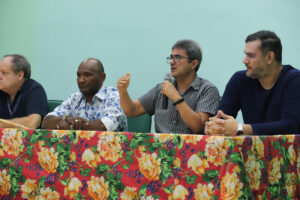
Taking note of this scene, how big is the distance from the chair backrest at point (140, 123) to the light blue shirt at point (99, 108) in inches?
7.0

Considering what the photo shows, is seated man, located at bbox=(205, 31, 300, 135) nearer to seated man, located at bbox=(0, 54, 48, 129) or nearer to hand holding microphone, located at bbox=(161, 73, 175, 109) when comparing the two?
hand holding microphone, located at bbox=(161, 73, 175, 109)

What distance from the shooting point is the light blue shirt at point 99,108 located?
257 centimetres

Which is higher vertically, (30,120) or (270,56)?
(270,56)

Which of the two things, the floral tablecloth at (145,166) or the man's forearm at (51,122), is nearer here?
the floral tablecloth at (145,166)

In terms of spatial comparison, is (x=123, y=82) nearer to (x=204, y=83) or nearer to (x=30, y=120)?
(x=204, y=83)

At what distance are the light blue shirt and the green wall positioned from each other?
23.1 inches

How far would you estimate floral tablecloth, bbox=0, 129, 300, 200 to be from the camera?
1373 millimetres

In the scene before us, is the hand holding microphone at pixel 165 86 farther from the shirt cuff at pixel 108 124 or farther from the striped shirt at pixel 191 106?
the shirt cuff at pixel 108 124

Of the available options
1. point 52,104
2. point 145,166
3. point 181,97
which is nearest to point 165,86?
point 181,97

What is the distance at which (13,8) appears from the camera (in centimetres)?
364

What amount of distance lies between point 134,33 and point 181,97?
3.70 ft

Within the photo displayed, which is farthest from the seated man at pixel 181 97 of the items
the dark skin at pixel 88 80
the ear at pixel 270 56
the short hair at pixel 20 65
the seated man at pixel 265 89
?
the short hair at pixel 20 65

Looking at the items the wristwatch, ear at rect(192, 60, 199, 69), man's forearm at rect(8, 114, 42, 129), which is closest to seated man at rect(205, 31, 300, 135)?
the wristwatch

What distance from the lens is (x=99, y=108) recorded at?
2656 millimetres
